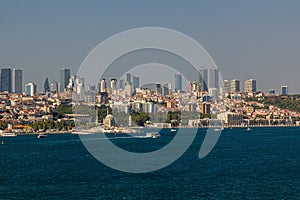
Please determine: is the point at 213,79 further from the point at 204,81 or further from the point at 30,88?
the point at 30,88

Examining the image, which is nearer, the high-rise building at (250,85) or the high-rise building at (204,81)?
the high-rise building at (204,81)

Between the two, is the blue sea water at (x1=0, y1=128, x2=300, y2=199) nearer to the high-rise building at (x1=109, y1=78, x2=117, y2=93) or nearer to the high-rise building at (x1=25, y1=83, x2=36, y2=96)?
the high-rise building at (x1=109, y1=78, x2=117, y2=93)

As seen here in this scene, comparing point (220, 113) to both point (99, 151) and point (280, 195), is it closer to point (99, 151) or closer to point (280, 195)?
point (99, 151)

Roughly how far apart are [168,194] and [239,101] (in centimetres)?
8607

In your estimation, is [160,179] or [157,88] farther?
[157,88]

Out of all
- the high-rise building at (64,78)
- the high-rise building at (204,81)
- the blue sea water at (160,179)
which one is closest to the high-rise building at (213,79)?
the high-rise building at (204,81)

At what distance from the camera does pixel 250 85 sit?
126 metres

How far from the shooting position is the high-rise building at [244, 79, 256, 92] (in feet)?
413

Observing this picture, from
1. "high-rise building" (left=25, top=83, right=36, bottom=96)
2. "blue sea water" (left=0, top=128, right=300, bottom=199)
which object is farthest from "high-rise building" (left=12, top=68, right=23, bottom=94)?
"blue sea water" (left=0, top=128, right=300, bottom=199)

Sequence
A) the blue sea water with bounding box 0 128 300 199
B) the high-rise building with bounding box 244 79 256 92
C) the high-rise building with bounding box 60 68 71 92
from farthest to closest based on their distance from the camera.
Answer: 1. the high-rise building with bounding box 244 79 256 92
2. the high-rise building with bounding box 60 68 71 92
3. the blue sea water with bounding box 0 128 300 199

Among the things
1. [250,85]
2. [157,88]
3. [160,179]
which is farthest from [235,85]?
[160,179]

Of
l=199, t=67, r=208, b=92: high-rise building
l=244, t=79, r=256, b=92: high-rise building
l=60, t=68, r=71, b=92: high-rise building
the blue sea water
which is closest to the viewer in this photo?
the blue sea water

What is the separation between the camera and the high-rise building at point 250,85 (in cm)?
12600

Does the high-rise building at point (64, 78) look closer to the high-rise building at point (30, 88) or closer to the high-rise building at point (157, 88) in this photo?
the high-rise building at point (30, 88)
